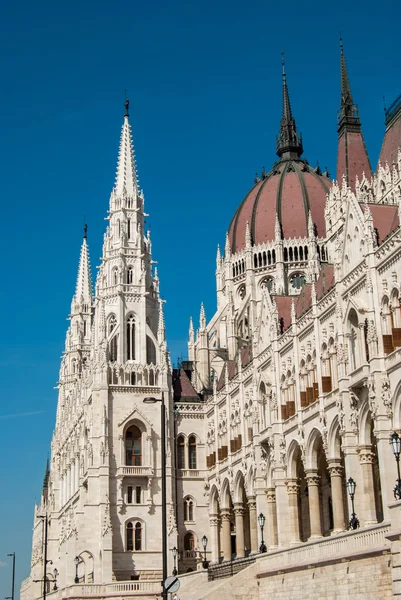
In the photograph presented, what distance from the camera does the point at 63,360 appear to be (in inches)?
4099

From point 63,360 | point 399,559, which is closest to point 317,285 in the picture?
point 399,559

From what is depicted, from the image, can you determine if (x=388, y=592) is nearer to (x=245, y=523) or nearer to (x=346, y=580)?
(x=346, y=580)

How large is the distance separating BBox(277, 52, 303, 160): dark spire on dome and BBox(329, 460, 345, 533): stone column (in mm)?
57142

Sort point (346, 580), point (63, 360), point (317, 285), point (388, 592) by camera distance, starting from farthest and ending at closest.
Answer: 1. point (63, 360)
2. point (317, 285)
3. point (346, 580)
4. point (388, 592)

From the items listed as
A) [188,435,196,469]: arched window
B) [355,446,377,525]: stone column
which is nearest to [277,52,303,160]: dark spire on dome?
[188,435,196,469]: arched window

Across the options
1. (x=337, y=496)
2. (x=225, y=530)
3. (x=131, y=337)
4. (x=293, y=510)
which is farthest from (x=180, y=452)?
(x=337, y=496)

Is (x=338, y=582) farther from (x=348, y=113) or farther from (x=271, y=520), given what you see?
(x=348, y=113)

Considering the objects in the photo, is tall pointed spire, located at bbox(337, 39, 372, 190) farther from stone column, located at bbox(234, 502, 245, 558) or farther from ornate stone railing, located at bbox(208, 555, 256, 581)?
ornate stone railing, located at bbox(208, 555, 256, 581)

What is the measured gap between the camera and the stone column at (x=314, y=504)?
170 ft

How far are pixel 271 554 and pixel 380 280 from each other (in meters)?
15.4

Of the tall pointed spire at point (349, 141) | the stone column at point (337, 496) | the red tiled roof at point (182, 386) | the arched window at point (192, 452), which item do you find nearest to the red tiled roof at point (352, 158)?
the tall pointed spire at point (349, 141)

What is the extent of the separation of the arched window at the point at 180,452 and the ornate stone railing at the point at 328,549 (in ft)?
83.4

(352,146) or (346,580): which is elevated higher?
(352,146)

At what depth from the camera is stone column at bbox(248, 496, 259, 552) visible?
6184cm
